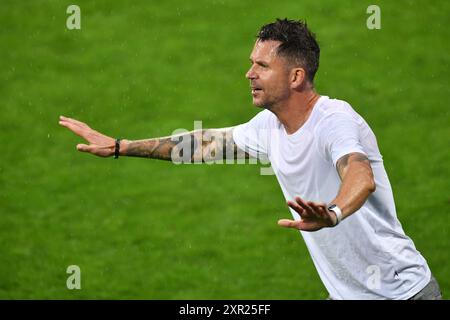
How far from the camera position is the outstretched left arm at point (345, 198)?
5902mm

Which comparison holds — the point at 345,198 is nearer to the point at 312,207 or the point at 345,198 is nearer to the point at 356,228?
the point at 312,207

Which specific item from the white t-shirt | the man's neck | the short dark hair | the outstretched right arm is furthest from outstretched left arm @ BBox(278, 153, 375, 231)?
the outstretched right arm

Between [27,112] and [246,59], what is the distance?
7.86 ft

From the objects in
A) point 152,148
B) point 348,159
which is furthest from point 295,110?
point 152,148

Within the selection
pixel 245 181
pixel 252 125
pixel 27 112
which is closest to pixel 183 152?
pixel 252 125

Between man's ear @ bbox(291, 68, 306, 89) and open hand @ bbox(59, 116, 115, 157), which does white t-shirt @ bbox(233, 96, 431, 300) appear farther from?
open hand @ bbox(59, 116, 115, 157)

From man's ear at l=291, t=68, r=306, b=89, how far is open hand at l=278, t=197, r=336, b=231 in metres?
1.33

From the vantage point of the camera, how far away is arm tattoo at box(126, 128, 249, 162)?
771 centimetres

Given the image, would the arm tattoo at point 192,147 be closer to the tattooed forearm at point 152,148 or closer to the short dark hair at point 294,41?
the tattooed forearm at point 152,148

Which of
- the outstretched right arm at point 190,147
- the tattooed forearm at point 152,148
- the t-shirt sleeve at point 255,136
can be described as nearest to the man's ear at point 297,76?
the t-shirt sleeve at point 255,136

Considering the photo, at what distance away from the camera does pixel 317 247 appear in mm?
7102

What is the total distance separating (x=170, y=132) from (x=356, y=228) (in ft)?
20.6

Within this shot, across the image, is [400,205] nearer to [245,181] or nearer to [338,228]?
[245,181]

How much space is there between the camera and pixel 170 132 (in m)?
13.0
